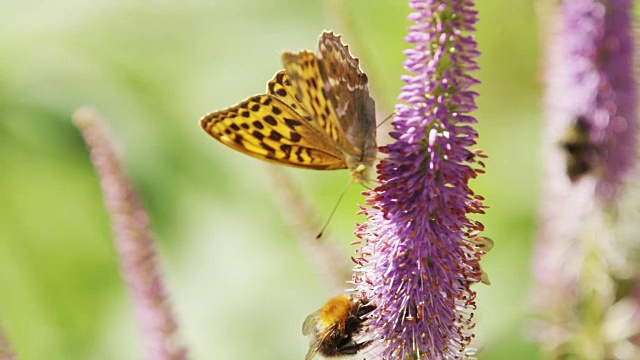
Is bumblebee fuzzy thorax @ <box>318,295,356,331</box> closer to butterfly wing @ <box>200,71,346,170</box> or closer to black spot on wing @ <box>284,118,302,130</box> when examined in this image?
butterfly wing @ <box>200,71,346,170</box>

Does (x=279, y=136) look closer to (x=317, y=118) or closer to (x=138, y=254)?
(x=317, y=118)

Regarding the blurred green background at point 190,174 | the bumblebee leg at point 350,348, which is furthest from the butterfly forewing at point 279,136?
the blurred green background at point 190,174

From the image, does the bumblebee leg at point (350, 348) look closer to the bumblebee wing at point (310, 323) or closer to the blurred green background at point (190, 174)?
the bumblebee wing at point (310, 323)

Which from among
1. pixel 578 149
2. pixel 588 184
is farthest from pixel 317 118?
pixel 588 184

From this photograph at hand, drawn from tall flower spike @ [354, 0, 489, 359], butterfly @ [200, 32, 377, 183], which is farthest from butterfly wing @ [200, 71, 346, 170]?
tall flower spike @ [354, 0, 489, 359]

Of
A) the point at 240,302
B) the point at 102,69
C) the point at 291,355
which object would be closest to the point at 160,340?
the point at 291,355

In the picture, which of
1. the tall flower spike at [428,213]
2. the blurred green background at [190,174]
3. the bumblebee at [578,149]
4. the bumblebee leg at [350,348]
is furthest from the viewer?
the blurred green background at [190,174]
